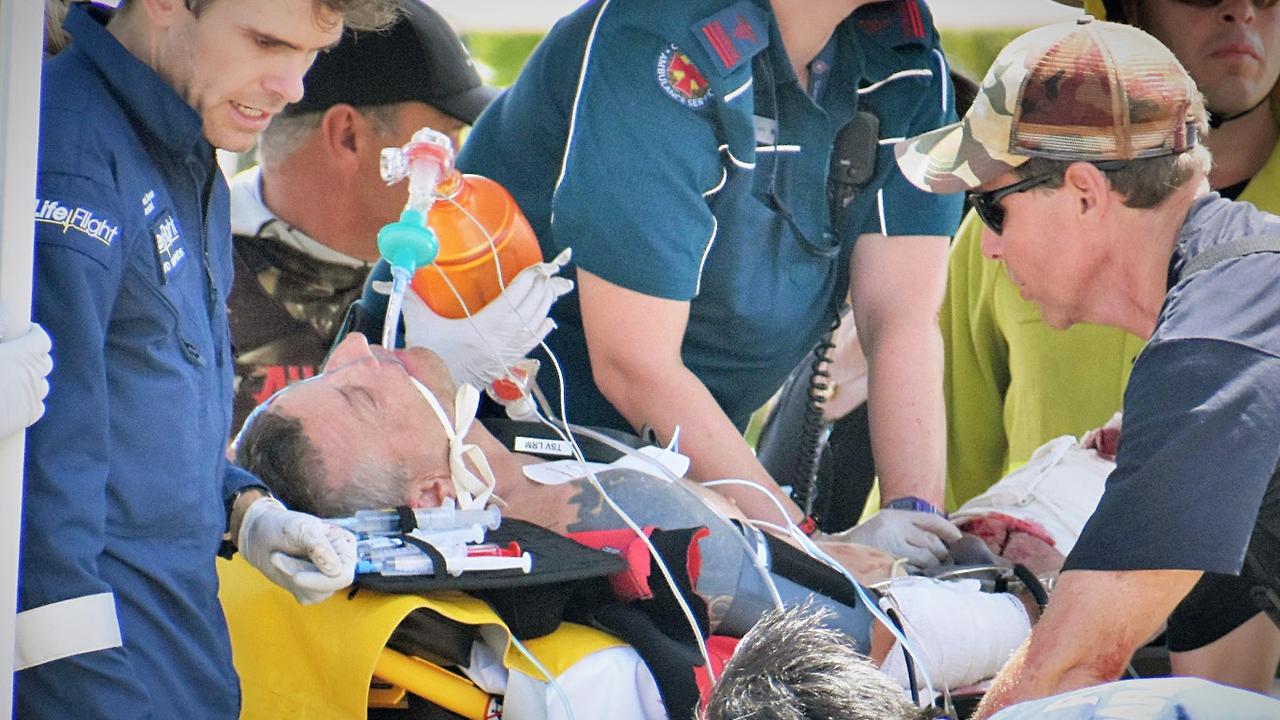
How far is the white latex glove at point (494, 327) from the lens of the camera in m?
2.99

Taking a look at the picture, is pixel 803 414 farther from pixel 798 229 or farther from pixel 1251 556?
pixel 1251 556

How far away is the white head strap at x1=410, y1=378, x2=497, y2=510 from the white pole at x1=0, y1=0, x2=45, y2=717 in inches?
41.4

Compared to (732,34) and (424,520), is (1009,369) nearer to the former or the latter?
(732,34)

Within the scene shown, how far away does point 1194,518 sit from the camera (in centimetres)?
208

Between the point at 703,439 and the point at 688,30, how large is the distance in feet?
2.49

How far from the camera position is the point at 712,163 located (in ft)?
10.00

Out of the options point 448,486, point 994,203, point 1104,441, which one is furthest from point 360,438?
point 1104,441

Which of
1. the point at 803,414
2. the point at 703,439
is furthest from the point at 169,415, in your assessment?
the point at 803,414

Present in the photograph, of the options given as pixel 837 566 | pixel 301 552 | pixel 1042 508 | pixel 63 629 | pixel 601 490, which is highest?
pixel 63 629

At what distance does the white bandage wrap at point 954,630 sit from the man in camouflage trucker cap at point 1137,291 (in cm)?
34

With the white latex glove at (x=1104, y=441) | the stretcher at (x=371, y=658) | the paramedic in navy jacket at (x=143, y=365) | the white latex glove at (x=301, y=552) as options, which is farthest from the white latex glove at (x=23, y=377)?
the white latex glove at (x=1104, y=441)

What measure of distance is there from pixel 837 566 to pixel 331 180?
1.87 m

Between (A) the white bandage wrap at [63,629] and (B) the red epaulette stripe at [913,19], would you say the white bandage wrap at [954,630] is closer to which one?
(B) the red epaulette stripe at [913,19]

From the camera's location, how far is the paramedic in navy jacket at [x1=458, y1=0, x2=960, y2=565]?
298 cm
